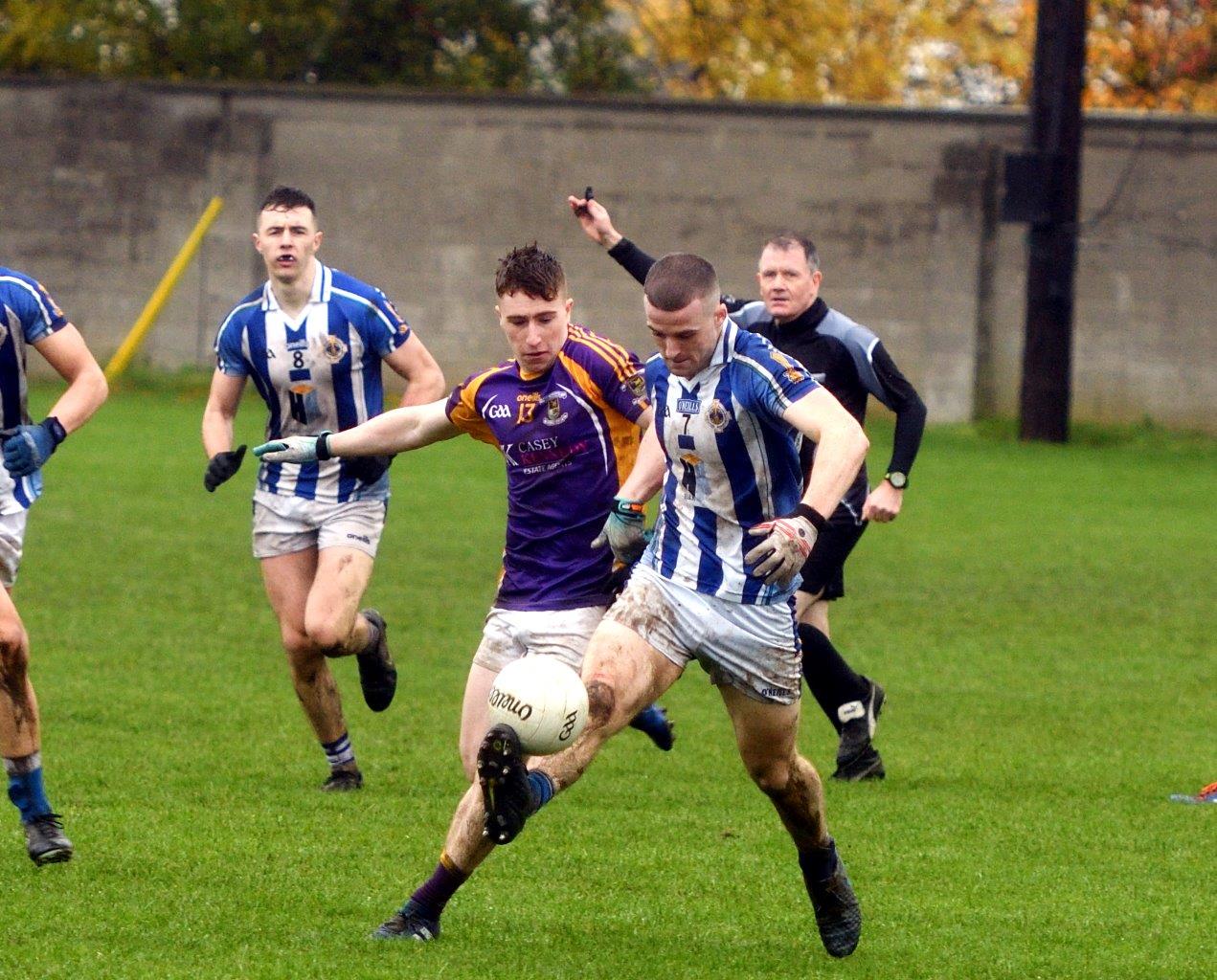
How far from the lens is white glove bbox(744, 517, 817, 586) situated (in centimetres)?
506

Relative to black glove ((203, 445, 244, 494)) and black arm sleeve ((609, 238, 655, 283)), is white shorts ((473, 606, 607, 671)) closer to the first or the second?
black glove ((203, 445, 244, 494))

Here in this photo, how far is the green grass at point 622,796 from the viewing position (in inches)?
225

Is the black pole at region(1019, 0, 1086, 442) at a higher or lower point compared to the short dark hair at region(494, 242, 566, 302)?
lower

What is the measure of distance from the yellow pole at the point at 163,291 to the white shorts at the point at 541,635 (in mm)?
18919

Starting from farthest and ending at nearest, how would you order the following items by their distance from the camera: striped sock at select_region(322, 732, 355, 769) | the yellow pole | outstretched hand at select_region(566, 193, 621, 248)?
the yellow pole
striped sock at select_region(322, 732, 355, 769)
outstretched hand at select_region(566, 193, 621, 248)

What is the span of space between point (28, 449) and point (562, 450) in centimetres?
169

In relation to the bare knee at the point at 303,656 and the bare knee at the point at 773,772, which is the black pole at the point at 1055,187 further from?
the bare knee at the point at 773,772

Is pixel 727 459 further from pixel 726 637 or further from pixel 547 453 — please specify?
pixel 547 453

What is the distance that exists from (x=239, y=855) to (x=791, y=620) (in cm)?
208

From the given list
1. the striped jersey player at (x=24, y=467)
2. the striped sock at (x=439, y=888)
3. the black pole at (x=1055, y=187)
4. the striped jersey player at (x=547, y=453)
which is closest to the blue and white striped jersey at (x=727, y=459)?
the striped jersey player at (x=547, y=453)

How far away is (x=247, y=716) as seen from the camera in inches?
360

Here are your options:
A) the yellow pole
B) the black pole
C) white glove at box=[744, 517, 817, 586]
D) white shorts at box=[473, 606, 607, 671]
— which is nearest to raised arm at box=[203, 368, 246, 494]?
white shorts at box=[473, 606, 607, 671]

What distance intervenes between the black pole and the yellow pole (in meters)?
9.82

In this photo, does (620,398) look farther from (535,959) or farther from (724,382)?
(535,959)
